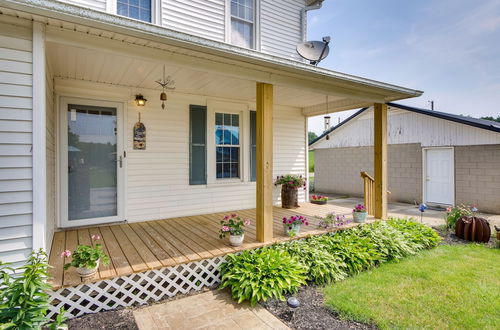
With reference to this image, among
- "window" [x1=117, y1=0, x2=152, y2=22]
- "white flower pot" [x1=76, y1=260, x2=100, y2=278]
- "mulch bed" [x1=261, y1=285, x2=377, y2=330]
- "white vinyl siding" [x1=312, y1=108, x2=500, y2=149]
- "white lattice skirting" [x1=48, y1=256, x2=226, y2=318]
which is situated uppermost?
"window" [x1=117, y1=0, x2=152, y2=22]

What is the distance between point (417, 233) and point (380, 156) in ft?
5.11

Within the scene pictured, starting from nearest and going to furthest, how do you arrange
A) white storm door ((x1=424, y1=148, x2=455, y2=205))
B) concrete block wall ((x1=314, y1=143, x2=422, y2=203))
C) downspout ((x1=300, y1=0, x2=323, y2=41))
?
1. downspout ((x1=300, y1=0, x2=323, y2=41))
2. white storm door ((x1=424, y1=148, x2=455, y2=205))
3. concrete block wall ((x1=314, y1=143, x2=422, y2=203))

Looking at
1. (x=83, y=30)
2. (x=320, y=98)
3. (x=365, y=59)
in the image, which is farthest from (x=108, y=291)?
(x=365, y=59)

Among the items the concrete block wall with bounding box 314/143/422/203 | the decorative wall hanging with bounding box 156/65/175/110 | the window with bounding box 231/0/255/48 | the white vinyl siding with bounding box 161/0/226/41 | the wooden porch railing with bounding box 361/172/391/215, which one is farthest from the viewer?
the concrete block wall with bounding box 314/143/422/203

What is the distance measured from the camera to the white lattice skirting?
8.90ft

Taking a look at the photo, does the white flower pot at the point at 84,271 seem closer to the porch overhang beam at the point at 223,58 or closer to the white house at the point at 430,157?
the porch overhang beam at the point at 223,58

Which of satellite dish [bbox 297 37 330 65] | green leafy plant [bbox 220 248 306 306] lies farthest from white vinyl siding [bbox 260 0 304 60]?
green leafy plant [bbox 220 248 306 306]

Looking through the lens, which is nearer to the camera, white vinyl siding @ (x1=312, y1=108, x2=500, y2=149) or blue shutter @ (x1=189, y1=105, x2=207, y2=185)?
blue shutter @ (x1=189, y1=105, x2=207, y2=185)

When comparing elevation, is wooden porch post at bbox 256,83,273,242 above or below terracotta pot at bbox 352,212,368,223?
above

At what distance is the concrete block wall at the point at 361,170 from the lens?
372 inches

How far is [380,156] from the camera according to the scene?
5.41 m

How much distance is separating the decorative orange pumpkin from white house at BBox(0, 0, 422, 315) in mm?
1581

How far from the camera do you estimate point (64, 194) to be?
4410 millimetres

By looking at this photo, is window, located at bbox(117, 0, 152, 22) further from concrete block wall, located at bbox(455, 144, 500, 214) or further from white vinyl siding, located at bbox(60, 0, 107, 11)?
concrete block wall, located at bbox(455, 144, 500, 214)
